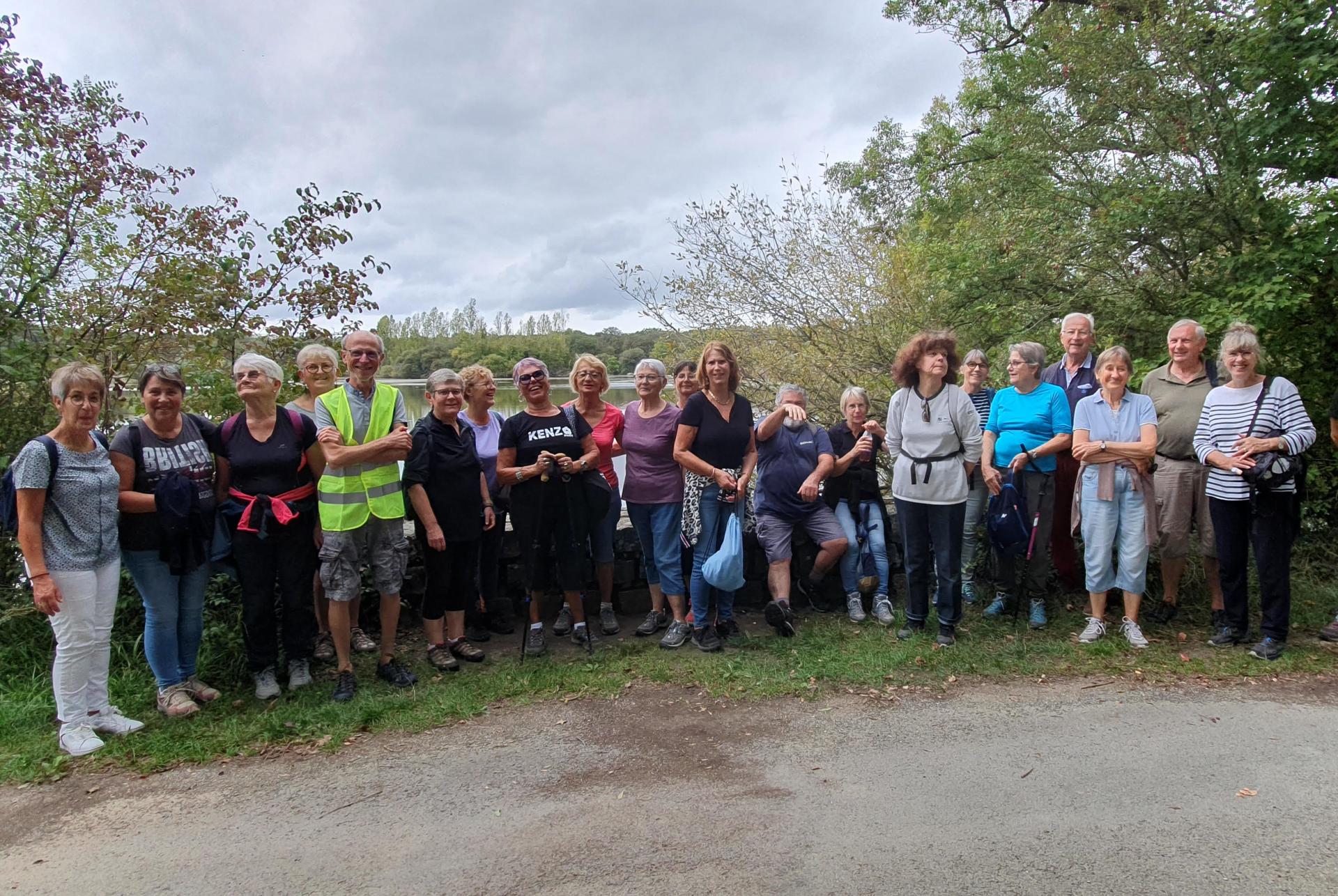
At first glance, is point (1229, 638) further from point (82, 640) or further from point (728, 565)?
point (82, 640)

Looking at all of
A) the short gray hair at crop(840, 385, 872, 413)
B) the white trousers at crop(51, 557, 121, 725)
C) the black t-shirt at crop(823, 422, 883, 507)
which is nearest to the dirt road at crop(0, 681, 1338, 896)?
the white trousers at crop(51, 557, 121, 725)

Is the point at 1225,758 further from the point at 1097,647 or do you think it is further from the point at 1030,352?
the point at 1030,352

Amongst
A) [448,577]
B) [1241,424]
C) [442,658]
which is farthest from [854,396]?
[442,658]

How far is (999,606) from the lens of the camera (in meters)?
5.33

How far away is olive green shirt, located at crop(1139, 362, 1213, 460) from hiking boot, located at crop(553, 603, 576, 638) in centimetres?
417

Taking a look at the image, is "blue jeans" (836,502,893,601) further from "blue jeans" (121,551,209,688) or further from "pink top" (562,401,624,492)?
"blue jeans" (121,551,209,688)

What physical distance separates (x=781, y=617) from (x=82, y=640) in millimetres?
3872

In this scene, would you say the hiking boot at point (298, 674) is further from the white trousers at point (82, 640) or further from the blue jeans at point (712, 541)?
the blue jeans at point (712, 541)

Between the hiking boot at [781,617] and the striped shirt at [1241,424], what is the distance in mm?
2708

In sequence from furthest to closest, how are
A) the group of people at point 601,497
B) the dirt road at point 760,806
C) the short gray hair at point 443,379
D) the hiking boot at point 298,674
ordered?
the short gray hair at point 443,379 < the hiking boot at point 298,674 < the group of people at point 601,497 < the dirt road at point 760,806

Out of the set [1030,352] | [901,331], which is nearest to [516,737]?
[1030,352]

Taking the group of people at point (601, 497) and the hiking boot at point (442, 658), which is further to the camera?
the hiking boot at point (442, 658)

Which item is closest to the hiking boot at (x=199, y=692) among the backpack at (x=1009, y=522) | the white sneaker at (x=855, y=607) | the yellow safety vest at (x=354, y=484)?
the yellow safety vest at (x=354, y=484)

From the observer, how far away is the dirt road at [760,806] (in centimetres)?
258
